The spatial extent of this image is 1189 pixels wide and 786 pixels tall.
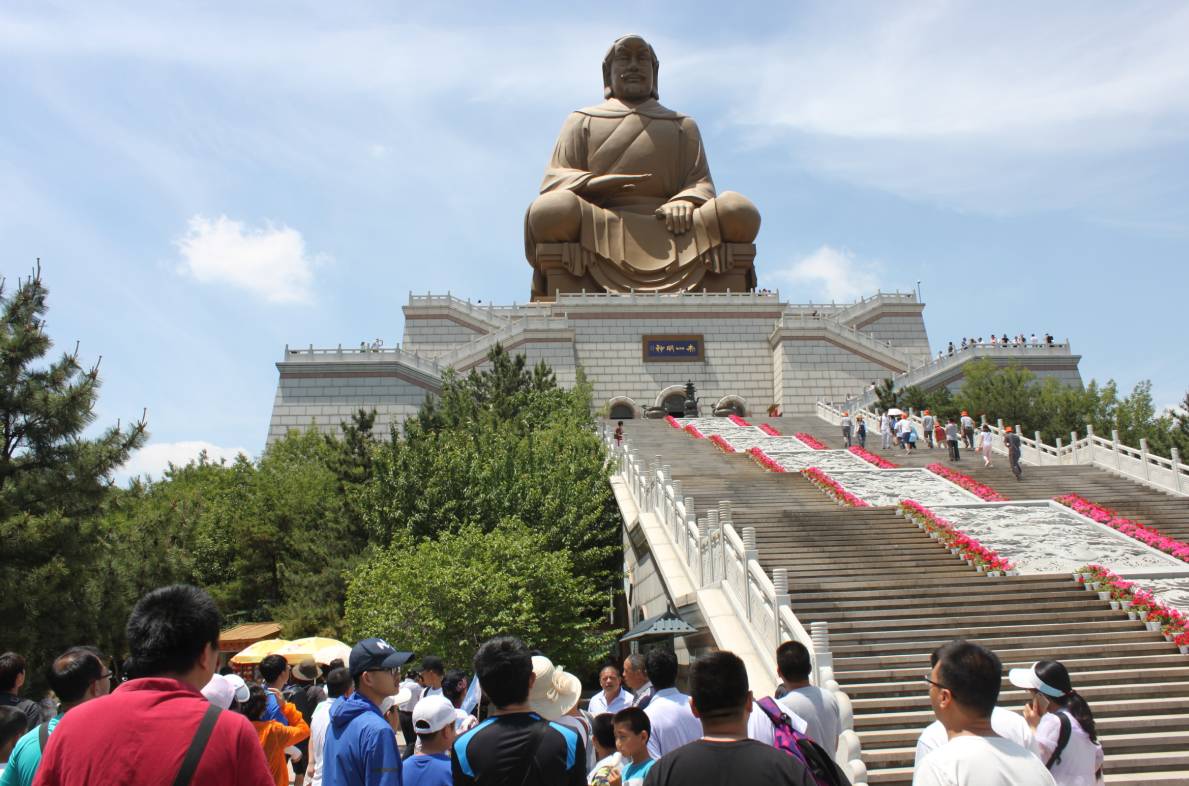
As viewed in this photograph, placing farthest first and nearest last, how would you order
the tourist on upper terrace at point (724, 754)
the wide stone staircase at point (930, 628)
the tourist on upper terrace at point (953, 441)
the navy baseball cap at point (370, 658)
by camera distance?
the tourist on upper terrace at point (953, 441) < the wide stone staircase at point (930, 628) < the navy baseball cap at point (370, 658) < the tourist on upper terrace at point (724, 754)

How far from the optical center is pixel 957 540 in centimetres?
1398

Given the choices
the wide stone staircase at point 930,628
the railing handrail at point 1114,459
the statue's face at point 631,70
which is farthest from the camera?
the statue's face at point 631,70

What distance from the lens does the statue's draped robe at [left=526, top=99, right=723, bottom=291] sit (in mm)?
37344

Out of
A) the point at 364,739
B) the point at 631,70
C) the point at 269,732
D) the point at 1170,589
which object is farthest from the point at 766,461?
the point at 631,70

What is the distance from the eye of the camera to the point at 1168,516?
16.6 m

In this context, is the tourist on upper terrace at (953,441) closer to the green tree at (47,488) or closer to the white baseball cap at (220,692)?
the green tree at (47,488)

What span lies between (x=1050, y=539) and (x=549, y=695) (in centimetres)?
1178

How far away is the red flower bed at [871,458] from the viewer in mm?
21688

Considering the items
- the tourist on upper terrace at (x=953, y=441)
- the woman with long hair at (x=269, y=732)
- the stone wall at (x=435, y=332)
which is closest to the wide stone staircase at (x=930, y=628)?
the tourist on upper terrace at (x=953, y=441)

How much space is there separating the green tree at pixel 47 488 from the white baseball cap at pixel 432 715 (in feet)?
30.3

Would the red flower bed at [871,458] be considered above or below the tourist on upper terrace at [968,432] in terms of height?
below

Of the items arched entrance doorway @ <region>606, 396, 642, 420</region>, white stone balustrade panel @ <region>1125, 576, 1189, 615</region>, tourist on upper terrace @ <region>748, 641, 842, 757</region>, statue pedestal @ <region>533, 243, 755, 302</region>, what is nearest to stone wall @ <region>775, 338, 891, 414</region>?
statue pedestal @ <region>533, 243, 755, 302</region>

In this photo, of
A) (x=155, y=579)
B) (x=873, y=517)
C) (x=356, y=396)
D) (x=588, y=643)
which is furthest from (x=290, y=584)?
(x=356, y=396)

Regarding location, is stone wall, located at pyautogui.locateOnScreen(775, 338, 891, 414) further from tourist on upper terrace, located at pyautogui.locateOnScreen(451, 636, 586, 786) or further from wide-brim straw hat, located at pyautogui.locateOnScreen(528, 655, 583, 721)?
tourist on upper terrace, located at pyautogui.locateOnScreen(451, 636, 586, 786)
